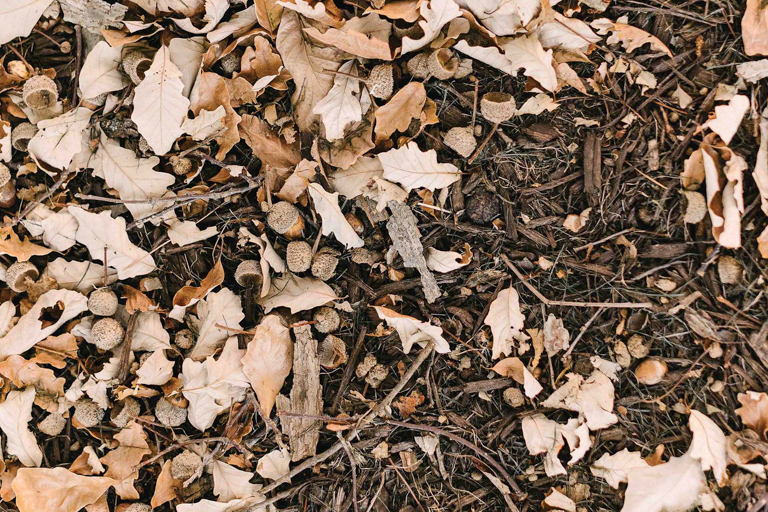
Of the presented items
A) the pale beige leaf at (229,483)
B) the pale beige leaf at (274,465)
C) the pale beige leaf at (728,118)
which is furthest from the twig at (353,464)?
the pale beige leaf at (728,118)

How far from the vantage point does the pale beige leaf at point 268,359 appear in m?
1.31

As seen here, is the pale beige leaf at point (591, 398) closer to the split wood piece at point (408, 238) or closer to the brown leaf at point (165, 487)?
the split wood piece at point (408, 238)

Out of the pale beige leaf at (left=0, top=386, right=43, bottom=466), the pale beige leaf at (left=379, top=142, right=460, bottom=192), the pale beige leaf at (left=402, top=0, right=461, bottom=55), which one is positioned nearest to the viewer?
the pale beige leaf at (left=402, top=0, right=461, bottom=55)

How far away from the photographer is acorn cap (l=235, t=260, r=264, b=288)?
1340 mm

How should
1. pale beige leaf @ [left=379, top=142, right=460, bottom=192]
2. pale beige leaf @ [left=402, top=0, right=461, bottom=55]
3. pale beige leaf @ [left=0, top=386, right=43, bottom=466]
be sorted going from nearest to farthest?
pale beige leaf @ [left=402, top=0, right=461, bottom=55], pale beige leaf @ [left=379, top=142, right=460, bottom=192], pale beige leaf @ [left=0, top=386, right=43, bottom=466]

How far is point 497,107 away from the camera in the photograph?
125 cm

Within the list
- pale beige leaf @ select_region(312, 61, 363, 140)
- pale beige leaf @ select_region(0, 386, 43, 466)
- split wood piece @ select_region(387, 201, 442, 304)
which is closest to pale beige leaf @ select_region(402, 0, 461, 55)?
pale beige leaf @ select_region(312, 61, 363, 140)

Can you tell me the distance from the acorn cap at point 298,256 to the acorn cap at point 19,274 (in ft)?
2.44

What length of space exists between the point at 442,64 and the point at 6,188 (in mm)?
1285

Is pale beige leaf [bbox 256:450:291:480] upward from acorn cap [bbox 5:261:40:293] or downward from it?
downward

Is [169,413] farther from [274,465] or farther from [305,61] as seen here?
[305,61]

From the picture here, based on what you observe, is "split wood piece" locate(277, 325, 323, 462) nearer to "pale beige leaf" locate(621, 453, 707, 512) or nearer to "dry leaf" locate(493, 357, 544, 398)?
"dry leaf" locate(493, 357, 544, 398)

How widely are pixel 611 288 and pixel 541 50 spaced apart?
2.21ft

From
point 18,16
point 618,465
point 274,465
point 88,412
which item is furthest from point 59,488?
point 618,465
